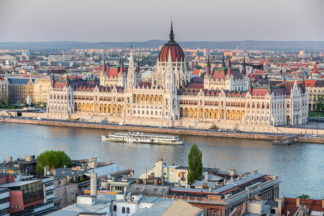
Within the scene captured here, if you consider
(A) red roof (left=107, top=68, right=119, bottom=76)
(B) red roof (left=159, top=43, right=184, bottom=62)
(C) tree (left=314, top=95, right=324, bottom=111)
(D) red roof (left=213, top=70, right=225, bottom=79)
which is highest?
(B) red roof (left=159, top=43, right=184, bottom=62)

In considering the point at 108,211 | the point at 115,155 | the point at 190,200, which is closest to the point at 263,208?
the point at 190,200

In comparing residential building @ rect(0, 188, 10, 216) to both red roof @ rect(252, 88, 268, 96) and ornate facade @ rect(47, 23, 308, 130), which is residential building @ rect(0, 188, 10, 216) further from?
red roof @ rect(252, 88, 268, 96)

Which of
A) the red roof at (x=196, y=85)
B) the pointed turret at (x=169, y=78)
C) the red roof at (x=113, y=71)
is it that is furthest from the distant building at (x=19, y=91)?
the pointed turret at (x=169, y=78)

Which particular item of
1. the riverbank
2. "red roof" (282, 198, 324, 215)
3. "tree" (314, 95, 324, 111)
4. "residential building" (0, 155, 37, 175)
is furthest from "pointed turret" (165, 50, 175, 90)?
"red roof" (282, 198, 324, 215)

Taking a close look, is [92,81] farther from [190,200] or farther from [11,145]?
[190,200]

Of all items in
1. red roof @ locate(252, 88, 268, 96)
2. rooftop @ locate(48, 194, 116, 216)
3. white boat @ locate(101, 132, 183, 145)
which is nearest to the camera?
rooftop @ locate(48, 194, 116, 216)

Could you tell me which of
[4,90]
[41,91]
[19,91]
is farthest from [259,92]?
[4,90]

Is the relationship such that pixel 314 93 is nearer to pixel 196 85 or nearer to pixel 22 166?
pixel 196 85
